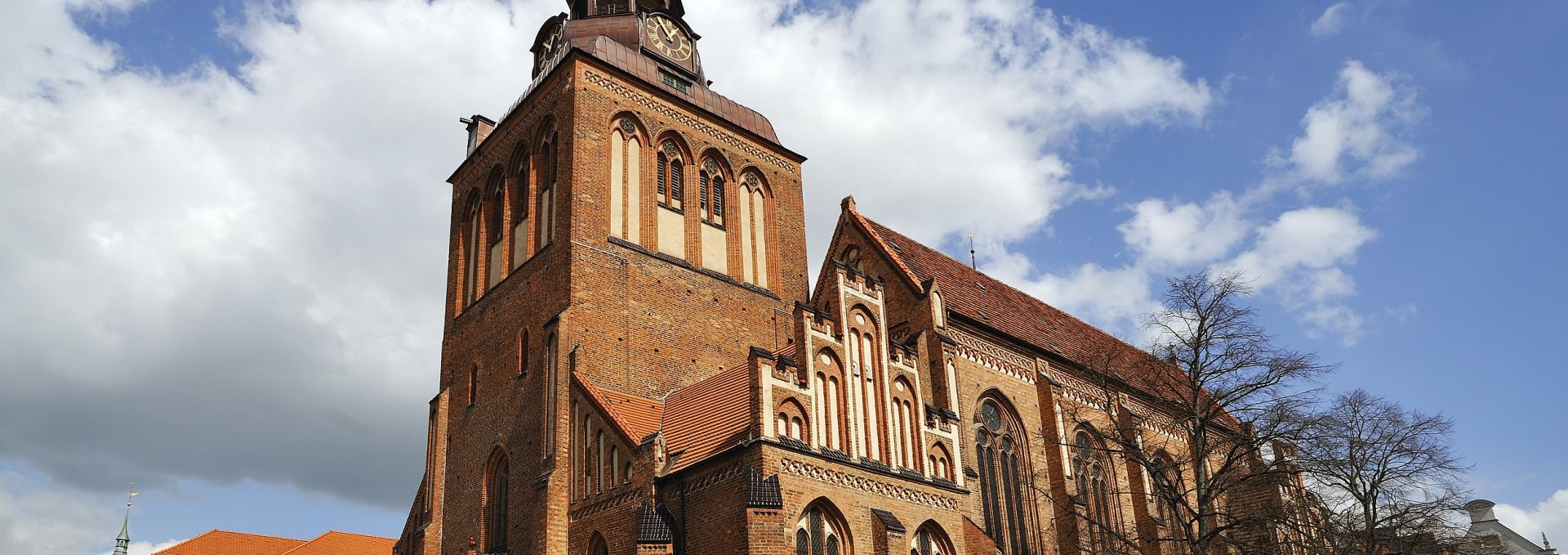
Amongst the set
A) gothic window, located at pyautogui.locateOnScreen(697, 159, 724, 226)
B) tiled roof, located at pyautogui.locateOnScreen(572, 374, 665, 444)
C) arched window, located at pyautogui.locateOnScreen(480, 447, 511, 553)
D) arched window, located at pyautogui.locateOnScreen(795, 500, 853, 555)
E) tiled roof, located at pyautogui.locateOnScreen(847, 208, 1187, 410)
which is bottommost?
arched window, located at pyautogui.locateOnScreen(795, 500, 853, 555)

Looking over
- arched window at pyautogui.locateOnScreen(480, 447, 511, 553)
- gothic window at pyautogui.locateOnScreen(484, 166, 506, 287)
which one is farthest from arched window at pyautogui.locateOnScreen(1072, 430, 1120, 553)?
gothic window at pyautogui.locateOnScreen(484, 166, 506, 287)

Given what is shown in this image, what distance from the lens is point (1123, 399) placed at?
2850 cm

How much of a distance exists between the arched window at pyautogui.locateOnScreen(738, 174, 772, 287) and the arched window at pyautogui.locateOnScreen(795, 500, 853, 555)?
9.17 metres

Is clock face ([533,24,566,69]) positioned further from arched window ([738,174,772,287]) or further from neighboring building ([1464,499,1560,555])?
neighboring building ([1464,499,1560,555])

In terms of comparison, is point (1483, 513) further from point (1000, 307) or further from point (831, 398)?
point (831, 398)

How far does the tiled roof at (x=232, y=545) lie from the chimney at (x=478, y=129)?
18958 mm

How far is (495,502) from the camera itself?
23.9 meters

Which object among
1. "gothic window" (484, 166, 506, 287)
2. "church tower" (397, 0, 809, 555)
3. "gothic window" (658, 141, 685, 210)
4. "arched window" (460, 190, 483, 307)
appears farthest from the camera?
"arched window" (460, 190, 483, 307)

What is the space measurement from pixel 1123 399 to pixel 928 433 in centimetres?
930

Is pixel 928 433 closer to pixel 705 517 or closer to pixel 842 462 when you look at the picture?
pixel 842 462

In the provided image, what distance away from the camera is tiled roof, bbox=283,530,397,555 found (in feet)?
134

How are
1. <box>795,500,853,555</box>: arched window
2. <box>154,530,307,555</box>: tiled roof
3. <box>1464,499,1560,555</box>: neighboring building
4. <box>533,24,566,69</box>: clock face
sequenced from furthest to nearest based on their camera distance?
<box>1464,499,1560,555</box>: neighboring building
<box>154,530,307,555</box>: tiled roof
<box>533,24,566,69</box>: clock face
<box>795,500,853,555</box>: arched window

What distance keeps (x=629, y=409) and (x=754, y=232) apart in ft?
23.4

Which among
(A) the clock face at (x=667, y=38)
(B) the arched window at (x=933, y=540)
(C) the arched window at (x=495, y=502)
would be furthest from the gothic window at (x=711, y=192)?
(B) the arched window at (x=933, y=540)
